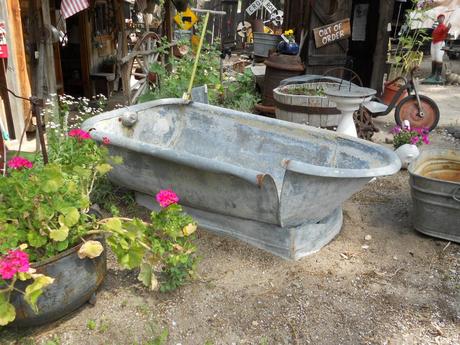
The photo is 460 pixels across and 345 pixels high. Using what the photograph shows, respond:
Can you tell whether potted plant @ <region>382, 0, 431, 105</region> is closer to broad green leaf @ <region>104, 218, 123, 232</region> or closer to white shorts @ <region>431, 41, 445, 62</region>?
white shorts @ <region>431, 41, 445, 62</region>

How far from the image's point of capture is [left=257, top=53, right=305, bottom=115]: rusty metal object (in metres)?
6.52

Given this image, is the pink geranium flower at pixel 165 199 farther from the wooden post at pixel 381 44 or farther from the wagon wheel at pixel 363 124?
the wooden post at pixel 381 44

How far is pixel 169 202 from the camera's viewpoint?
8.38ft

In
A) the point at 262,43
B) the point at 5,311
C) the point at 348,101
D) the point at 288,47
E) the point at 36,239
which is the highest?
the point at 288,47

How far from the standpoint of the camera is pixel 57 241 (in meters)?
2.36

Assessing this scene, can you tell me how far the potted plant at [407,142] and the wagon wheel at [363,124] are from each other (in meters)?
0.60

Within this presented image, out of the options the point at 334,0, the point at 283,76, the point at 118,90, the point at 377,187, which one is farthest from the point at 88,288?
the point at 118,90

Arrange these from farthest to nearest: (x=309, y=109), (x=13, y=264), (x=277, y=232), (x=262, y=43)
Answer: (x=262, y=43) → (x=309, y=109) → (x=277, y=232) → (x=13, y=264)

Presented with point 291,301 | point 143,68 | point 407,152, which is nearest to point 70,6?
point 143,68

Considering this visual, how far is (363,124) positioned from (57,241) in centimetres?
436

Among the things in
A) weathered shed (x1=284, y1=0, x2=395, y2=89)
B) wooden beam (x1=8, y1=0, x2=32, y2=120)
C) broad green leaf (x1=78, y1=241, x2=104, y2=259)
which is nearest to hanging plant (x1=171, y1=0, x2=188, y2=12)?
weathered shed (x1=284, y1=0, x2=395, y2=89)

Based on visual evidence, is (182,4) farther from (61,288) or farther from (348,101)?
(61,288)

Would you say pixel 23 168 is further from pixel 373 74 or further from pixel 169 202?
pixel 373 74

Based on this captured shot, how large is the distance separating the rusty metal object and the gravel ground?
11.6ft
